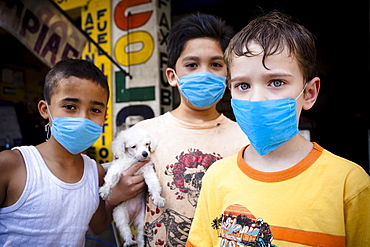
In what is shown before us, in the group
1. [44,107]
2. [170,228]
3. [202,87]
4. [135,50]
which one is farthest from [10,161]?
[135,50]

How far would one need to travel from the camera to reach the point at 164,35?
5.47m

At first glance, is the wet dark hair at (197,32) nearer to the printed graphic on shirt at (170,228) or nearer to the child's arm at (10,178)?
the printed graphic on shirt at (170,228)

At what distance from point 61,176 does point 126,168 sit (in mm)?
538

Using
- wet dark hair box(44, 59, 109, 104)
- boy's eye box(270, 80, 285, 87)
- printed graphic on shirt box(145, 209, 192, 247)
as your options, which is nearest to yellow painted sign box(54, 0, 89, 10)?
wet dark hair box(44, 59, 109, 104)

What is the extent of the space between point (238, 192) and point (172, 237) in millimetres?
710

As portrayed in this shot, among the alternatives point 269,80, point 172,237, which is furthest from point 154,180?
point 269,80

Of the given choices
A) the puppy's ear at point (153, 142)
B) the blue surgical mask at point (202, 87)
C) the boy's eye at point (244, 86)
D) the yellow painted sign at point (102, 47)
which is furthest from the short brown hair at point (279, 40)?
the yellow painted sign at point (102, 47)

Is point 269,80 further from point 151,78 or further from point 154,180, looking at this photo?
point 151,78

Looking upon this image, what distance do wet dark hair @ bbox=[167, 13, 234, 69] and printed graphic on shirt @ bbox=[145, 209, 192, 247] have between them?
1.10 metres

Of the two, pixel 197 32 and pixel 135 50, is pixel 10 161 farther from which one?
pixel 135 50

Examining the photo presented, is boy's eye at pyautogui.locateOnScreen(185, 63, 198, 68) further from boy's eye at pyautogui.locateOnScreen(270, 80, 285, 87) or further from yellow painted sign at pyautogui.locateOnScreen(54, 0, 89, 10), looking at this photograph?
yellow painted sign at pyautogui.locateOnScreen(54, 0, 89, 10)

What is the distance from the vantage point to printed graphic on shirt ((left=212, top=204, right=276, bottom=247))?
45.1 inches

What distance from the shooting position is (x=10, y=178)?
1591 millimetres

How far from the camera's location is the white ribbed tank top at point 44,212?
1577 millimetres
